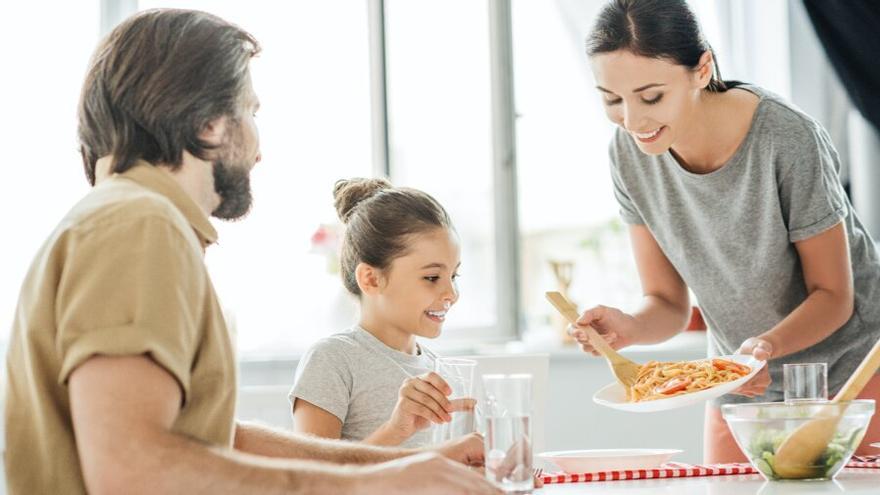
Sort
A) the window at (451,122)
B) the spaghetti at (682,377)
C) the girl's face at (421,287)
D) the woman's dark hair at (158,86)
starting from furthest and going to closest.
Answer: the window at (451,122) → the girl's face at (421,287) → the spaghetti at (682,377) → the woman's dark hair at (158,86)

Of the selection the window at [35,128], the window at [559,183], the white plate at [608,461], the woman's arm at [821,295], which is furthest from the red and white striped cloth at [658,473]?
the window at [559,183]

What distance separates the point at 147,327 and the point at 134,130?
31 centimetres

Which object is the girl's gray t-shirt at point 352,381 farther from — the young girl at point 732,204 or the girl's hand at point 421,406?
the young girl at point 732,204

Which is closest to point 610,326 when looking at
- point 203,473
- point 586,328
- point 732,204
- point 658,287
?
point 586,328

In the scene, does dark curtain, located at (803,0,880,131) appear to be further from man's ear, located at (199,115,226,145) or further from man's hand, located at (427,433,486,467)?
man's ear, located at (199,115,226,145)

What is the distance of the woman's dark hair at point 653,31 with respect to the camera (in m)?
2.22

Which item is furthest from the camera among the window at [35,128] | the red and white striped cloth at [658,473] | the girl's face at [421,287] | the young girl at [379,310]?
the window at [35,128]

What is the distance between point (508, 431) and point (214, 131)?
0.49m

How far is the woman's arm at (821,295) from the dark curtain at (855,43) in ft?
6.29

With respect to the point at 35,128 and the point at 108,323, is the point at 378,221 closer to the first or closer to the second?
the point at 108,323

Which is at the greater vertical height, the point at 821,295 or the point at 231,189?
the point at 231,189

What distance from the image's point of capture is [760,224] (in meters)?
2.30

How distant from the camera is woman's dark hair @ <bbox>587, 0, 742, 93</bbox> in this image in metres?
2.22

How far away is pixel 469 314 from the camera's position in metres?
4.32
